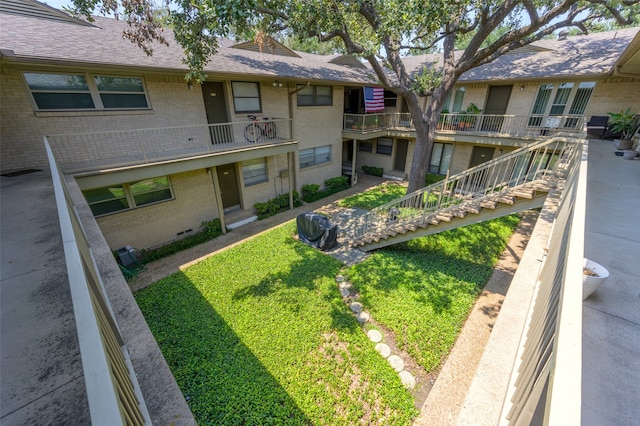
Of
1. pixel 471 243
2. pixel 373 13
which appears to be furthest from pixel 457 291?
pixel 373 13

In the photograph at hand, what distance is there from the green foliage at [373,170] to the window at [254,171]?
351 inches

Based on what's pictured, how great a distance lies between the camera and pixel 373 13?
8.96 m

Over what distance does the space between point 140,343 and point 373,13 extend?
11.1m

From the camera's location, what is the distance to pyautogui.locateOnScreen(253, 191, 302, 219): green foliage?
42.1ft

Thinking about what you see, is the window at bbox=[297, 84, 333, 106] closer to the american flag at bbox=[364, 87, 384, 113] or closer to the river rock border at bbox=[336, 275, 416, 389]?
the american flag at bbox=[364, 87, 384, 113]

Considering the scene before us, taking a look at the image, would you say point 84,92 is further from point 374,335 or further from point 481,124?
point 481,124

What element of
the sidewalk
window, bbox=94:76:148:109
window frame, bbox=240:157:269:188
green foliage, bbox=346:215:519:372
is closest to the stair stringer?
green foliage, bbox=346:215:519:372

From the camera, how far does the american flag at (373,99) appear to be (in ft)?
51.4

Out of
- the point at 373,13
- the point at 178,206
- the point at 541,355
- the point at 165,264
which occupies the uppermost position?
the point at 373,13

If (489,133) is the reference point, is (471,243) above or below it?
below

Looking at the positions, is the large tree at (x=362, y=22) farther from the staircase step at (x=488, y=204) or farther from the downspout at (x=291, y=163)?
the staircase step at (x=488, y=204)

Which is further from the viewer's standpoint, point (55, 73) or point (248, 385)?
point (55, 73)

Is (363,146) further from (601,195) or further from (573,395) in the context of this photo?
(573,395)

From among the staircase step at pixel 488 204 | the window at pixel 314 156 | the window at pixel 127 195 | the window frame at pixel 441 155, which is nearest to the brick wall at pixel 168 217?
the window at pixel 127 195
